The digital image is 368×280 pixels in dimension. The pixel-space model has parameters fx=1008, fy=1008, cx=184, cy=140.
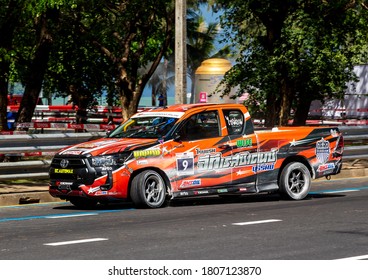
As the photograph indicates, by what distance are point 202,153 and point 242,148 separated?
87 centimetres

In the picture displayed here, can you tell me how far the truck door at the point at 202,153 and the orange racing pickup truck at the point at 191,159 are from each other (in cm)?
2

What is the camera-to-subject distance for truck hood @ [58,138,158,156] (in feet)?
54.2

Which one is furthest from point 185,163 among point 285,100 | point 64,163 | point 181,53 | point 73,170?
point 285,100

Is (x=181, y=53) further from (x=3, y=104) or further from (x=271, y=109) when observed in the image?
(x=271, y=109)

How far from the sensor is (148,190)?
16859mm

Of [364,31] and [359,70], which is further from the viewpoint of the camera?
[359,70]

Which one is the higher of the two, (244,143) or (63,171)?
(244,143)

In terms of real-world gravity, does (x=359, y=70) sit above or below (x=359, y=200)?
above

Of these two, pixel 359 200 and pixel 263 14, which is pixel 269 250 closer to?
pixel 359 200

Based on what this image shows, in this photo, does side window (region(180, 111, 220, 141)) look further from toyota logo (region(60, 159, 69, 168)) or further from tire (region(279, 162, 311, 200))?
toyota logo (region(60, 159, 69, 168))

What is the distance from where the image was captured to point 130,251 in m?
11.6

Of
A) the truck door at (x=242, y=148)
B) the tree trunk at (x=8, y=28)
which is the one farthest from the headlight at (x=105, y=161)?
the tree trunk at (x=8, y=28)

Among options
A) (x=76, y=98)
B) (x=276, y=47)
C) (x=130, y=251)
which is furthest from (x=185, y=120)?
(x=76, y=98)
